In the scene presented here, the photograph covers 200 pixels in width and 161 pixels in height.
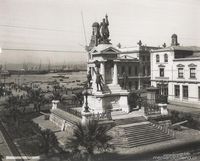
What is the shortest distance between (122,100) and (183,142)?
7981mm

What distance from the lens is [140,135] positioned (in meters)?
20.2

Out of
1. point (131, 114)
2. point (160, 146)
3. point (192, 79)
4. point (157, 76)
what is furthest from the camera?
point (157, 76)

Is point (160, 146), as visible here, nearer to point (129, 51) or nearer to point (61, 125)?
point (61, 125)

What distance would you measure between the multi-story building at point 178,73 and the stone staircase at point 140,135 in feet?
61.7

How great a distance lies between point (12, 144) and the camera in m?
20.6

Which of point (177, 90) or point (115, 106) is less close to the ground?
point (177, 90)

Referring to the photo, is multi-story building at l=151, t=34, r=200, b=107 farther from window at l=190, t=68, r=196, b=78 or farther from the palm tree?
the palm tree

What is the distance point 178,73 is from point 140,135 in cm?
2458

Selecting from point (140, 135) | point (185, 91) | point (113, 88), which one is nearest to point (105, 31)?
point (113, 88)

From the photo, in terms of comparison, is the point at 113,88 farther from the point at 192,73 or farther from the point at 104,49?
the point at 192,73

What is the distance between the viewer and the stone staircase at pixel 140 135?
19.2 meters

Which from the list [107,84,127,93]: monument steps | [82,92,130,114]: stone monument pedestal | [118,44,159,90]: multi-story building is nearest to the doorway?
[107,84,127,93]: monument steps

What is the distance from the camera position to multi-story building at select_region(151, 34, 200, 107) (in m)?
39.4

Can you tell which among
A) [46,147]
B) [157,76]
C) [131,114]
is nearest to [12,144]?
[46,147]
